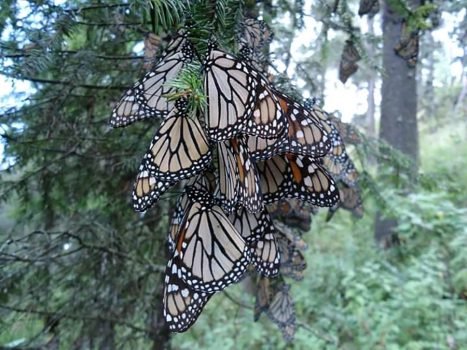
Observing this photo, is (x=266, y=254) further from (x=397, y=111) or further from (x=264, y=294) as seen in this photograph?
(x=397, y=111)

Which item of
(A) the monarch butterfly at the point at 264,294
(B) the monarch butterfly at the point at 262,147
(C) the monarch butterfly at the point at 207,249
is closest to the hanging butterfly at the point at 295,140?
(B) the monarch butterfly at the point at 262,147

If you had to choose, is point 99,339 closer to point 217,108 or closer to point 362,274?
point 217,108

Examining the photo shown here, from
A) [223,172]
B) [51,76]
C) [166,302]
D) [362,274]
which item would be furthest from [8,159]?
[362,274]

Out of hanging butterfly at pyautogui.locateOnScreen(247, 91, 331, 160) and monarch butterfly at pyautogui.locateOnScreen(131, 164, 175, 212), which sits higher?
hanging butterfly at pyautogui.locateOnScreen(247, 91, 331, 160)

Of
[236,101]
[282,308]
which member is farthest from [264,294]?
[236,101]

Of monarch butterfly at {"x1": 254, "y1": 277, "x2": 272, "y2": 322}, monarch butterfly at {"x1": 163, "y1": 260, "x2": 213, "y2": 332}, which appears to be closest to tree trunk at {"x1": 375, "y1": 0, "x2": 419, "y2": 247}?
monarch butterfly at {"x1": 254, "y1": 277, "x2": 272, "y2": 322}

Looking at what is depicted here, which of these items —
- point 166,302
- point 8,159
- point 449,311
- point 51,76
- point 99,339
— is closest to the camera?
point 166,302

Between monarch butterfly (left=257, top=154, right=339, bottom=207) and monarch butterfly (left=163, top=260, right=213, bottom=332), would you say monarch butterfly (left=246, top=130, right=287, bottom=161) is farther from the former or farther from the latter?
monarch butterfly (left=163, top=260, right=213, bottom=332)
